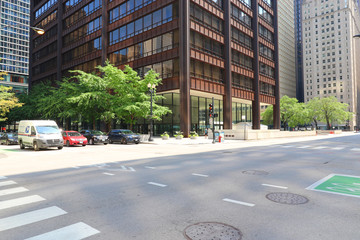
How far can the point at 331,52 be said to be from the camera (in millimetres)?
129375

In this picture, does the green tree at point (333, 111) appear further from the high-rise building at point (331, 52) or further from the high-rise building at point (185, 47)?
the high-rise building at point (331, 52)

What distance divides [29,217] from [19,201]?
130 centimetres

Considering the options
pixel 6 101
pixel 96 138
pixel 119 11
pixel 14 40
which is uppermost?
pixel 14 40

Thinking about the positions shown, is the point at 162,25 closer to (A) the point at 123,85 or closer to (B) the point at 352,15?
(A) the point at 123,85

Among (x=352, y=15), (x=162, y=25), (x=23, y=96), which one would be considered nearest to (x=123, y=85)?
(x=162, y=25)

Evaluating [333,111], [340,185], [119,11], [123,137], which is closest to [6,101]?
[123,137]

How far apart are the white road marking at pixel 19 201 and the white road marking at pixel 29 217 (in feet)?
2.54

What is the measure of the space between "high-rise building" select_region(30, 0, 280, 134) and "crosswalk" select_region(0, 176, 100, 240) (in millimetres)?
28244

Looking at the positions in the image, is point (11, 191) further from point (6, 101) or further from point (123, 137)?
point (123, 137)

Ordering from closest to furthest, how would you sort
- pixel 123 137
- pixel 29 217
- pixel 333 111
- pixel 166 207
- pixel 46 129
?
pixel 29 217 < pixel 166 207 < pixel 46 129 < pixel 123 137 < pixel 333 111

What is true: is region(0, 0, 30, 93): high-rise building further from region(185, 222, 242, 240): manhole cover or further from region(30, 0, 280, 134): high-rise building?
region(185, 222, 242, 240): manhole cover

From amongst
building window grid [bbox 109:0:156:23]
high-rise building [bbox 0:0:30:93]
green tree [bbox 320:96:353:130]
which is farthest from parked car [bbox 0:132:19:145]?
high-rise building [bbox 0:0:30:93]

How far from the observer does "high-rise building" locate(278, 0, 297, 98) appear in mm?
136875

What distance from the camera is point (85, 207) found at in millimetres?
4891
